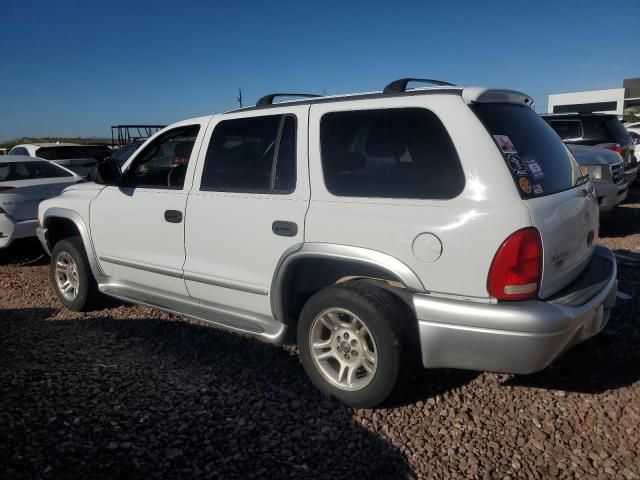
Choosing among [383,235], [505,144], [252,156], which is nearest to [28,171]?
[252,156]

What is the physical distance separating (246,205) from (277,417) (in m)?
1.32

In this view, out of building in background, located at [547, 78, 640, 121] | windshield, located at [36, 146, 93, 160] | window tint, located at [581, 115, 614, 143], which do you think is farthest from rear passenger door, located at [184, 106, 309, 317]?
building in background, located at [547, 78, 640, 121]

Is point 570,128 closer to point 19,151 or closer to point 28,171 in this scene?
point 28,171

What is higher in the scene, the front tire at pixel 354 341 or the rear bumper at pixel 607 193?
the rear bumper at pixel 607 193

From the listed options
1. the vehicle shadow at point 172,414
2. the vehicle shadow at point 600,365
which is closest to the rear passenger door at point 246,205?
the vehicle shadow at point 172,414

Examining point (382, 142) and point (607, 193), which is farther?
point (607, 193)

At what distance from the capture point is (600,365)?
3.56m

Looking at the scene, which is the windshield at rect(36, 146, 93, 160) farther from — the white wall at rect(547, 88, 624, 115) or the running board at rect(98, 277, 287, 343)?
the white wall at rect(547, 88, 624, 115)

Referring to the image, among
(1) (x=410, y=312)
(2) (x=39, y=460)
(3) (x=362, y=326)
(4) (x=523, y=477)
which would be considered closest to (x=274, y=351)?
(3) (x=362, y=326)

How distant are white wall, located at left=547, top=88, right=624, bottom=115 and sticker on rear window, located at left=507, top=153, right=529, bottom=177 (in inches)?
2960

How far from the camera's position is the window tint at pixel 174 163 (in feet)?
13.2

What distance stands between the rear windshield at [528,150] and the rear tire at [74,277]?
144 inches

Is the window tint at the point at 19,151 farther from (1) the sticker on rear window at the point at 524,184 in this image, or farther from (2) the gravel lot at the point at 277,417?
(1) the sticker on rear window at the point at 524,184

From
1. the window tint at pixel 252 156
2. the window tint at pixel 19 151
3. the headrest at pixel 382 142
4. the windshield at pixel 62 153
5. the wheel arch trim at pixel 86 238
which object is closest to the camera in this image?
the headrest at pixel 382 142
